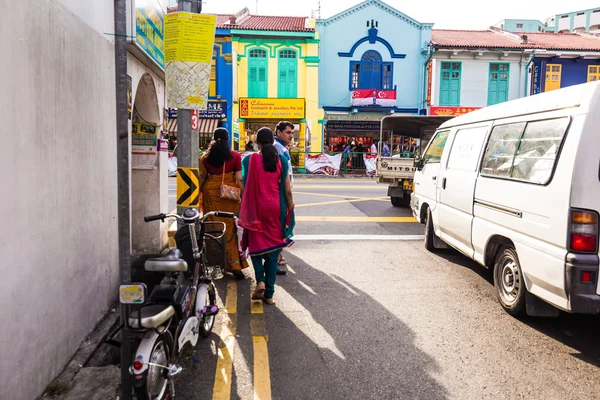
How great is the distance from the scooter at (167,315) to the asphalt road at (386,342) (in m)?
0.35

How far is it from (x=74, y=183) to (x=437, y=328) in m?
3.39

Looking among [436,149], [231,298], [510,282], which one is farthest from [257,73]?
[510,282]

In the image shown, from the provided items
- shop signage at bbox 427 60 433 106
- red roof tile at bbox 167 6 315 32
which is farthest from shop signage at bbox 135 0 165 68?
shop signage at bbox 427 60 433 106

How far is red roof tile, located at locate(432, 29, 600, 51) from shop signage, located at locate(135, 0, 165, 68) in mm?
24056

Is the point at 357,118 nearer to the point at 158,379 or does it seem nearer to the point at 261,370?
the point at 261,370

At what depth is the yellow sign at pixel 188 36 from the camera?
184 inches

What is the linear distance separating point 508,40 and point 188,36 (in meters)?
30.2

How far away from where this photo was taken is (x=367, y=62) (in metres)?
28.1

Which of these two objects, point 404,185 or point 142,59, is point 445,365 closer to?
point 142,59

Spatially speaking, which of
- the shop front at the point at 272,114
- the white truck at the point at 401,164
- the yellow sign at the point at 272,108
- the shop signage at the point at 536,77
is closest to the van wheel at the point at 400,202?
the white truck at the point at 401,164

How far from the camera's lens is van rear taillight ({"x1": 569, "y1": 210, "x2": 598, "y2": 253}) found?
3613mm

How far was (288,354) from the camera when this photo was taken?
12.6 feet

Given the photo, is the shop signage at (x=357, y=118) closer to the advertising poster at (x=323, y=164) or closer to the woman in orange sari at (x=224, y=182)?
the advertising poster at (x=323, y=164)

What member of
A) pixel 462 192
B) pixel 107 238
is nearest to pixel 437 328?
pixel 462 192
